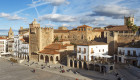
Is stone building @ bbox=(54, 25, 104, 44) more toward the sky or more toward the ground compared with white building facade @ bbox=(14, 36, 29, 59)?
more toward the sky

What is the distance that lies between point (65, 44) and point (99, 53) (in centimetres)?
1677

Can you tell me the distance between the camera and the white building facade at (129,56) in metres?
34.3

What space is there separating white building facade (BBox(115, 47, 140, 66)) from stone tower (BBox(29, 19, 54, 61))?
1013 inches

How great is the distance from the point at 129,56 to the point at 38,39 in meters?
29.9

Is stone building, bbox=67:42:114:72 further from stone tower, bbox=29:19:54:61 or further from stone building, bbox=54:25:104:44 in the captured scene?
stone building, bbox=54:25:104:44

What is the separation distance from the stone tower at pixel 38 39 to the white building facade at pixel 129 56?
25.7 m

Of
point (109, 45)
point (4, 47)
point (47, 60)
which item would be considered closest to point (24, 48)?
point (47, 60)

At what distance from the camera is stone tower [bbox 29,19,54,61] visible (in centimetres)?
4953

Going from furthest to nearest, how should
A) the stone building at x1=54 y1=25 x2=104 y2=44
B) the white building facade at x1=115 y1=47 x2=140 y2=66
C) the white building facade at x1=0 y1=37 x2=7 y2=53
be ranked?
the white building facade at x1=0 y1=37 x2=7 y2=53 → the stone building at x1=54 y1=25 x2=104 y2=44 → the white building facade at x1=115 y1=47 x2=140 y2=66

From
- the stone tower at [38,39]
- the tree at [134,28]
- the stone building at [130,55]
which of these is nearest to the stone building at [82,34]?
the stone tower at [38,39]

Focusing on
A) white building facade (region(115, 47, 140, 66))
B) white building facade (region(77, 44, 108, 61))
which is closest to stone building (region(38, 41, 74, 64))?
white building facade (region(77, 44, 108, 61))

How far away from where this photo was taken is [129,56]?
35.0 m

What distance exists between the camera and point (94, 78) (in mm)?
29438

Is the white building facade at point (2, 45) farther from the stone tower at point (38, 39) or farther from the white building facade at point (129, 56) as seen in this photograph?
the white building facade at point (129, 56)
